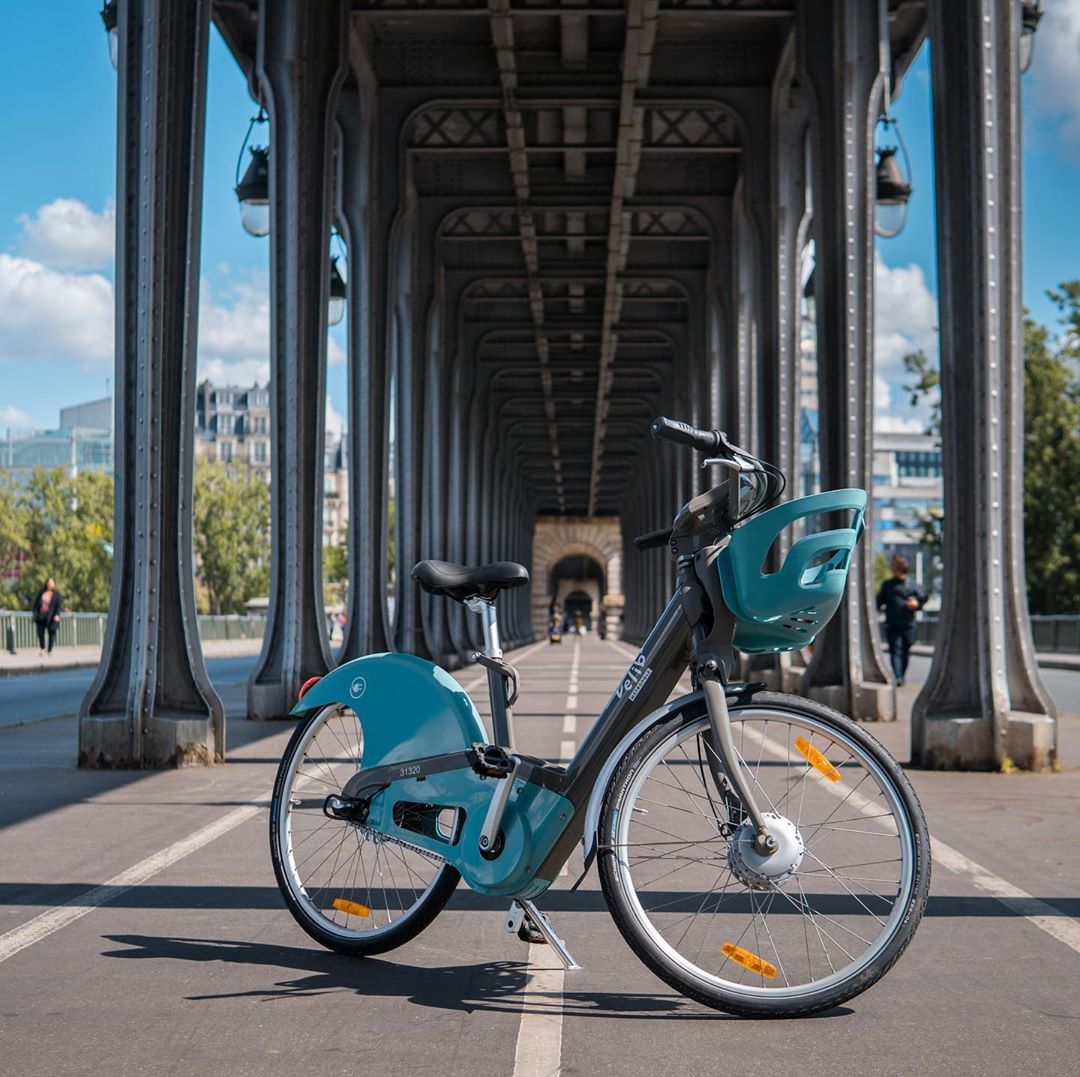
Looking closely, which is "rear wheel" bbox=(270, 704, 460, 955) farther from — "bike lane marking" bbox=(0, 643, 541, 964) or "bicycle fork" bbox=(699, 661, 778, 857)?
"bicycle fork" bbox=(699, 661, 778, 857)

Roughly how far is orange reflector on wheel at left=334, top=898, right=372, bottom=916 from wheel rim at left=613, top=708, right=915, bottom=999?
3.22ft

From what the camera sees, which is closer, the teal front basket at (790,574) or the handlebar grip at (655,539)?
the teal front basket at (790,574)

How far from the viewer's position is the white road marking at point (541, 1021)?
3.78 m

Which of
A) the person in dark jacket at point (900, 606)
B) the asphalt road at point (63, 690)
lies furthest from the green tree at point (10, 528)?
the person in dark jacket at point (900, 606)

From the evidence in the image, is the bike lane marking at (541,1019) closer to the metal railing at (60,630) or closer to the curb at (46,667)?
the curb at (46,667)

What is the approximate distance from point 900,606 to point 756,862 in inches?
633

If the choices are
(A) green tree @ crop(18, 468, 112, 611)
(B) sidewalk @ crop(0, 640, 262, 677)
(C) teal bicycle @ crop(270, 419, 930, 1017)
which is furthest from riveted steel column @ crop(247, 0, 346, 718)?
(A) green tree @ crop(18, 468, 112, 611)

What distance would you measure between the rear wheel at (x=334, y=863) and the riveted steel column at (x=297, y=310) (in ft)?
36.2

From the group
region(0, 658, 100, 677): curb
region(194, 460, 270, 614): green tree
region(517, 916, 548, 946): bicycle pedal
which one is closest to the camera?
region(517, 916, 548, 946): bicycle pedal

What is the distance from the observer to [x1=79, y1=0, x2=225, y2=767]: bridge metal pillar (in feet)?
36.4

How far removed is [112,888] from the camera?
618cm

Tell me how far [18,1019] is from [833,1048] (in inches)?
82.5

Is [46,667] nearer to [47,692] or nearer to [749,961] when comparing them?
[47,692]

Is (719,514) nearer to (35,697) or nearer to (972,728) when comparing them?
(972,728)
